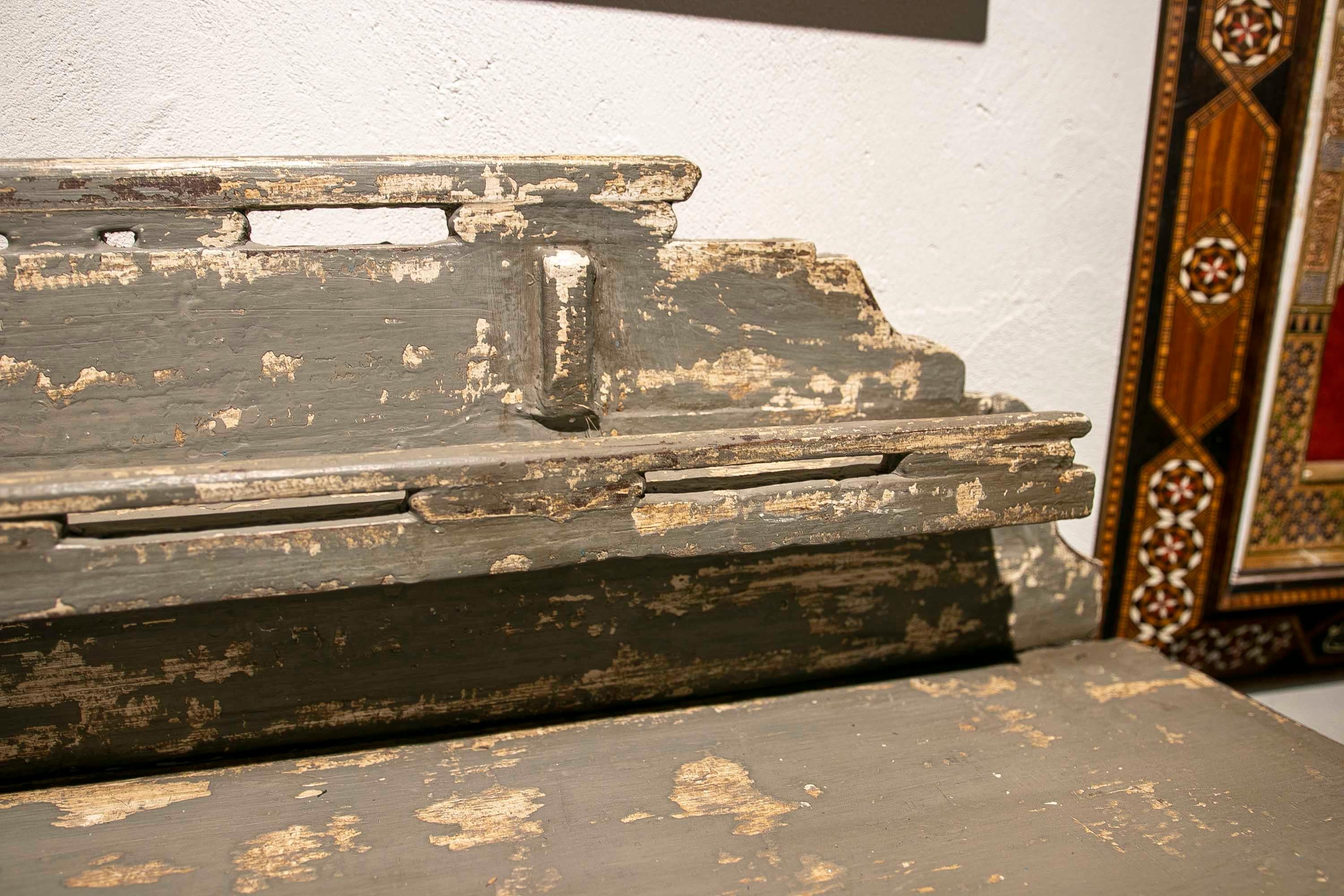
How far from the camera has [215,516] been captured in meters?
0.90

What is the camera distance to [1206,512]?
1846mm

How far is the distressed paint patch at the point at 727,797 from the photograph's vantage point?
986mm

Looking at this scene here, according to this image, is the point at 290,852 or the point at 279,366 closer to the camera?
the point at 290,852

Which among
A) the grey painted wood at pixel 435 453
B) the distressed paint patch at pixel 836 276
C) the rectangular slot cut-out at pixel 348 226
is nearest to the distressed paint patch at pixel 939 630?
the grey painted wood at pixel 435 453

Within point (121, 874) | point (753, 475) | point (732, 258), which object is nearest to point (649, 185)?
point (732, 258)

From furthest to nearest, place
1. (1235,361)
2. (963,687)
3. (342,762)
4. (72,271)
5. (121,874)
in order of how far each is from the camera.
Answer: (1235,361)
(963,687)
(342,762)
(72,271)
(121,874)

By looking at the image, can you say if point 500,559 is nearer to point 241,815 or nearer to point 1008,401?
point 241,815

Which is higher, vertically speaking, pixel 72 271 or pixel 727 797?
pixel 72 271

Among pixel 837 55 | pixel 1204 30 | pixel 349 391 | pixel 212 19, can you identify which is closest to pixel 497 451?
pixel 349 391

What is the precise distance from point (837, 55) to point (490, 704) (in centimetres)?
120

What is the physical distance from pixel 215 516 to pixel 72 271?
13.7 inches

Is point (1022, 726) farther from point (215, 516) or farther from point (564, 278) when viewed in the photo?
point (215, 516)

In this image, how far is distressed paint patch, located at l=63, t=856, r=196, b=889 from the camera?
0.87 meters

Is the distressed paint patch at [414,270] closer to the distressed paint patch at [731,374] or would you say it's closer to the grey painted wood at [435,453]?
the grey painted wood at [435,453]
